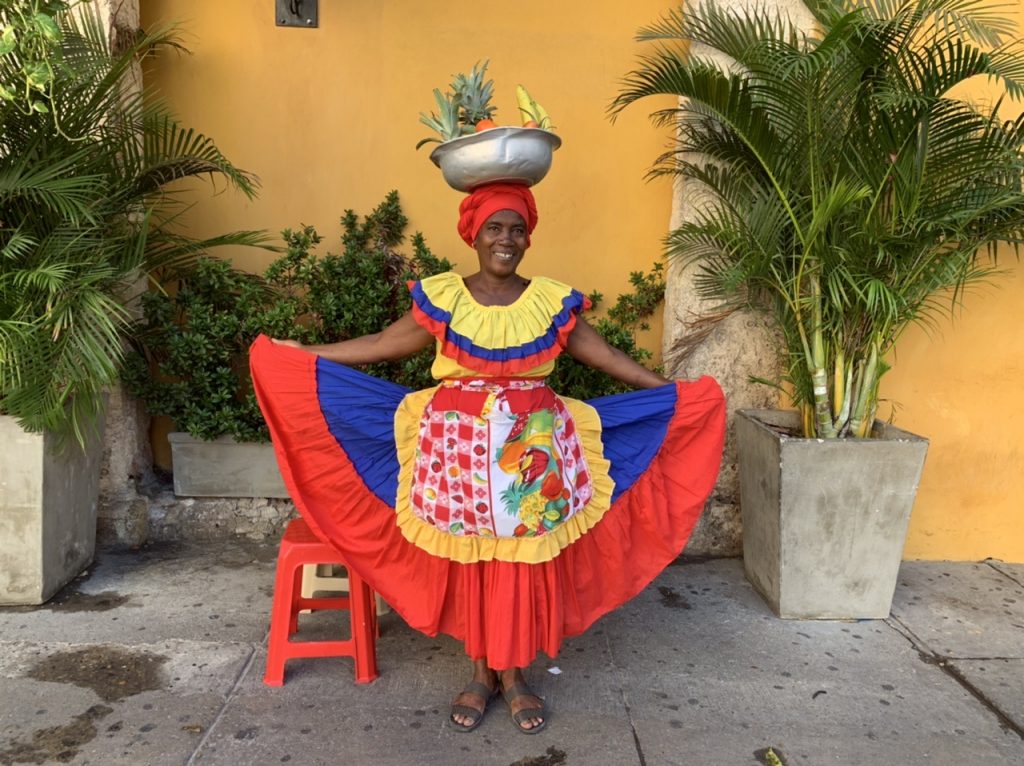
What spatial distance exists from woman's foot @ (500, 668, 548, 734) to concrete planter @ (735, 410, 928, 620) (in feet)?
4.51

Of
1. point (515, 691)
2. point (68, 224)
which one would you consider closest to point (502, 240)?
point (515, 691)

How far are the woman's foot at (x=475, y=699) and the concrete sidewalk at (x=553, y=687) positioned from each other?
0.15ft

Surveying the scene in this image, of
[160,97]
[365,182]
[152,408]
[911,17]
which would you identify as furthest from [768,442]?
[160,97]

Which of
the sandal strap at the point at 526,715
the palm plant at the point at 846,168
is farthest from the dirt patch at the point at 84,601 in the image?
the palm plant at the point at 846,168

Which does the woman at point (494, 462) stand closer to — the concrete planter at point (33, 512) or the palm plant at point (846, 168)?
the palm plant at point (846, 168)

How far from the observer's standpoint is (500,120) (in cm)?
432

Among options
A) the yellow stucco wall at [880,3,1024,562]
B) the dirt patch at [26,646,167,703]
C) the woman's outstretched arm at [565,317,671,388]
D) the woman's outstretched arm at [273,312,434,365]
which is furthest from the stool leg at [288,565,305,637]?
the yellow stucco wall at [880,3,1024,562]

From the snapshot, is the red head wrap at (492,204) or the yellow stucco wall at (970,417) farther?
the yellow stucco wall at (970,417)

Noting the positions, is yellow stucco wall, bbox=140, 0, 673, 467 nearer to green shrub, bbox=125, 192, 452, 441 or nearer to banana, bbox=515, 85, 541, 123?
green shrub, bbox=125, 192, 452, 441

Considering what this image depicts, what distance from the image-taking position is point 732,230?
3.69 metres

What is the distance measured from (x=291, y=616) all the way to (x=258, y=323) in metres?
1.47

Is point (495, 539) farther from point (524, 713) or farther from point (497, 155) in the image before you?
point (497, 155)

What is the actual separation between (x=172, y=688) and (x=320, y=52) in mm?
3126

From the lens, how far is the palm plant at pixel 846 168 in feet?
10.7
